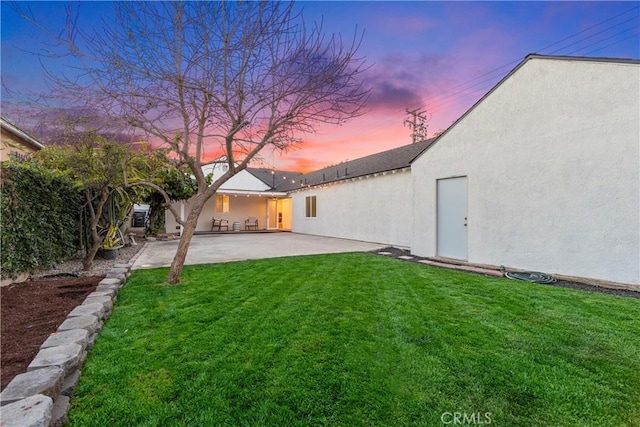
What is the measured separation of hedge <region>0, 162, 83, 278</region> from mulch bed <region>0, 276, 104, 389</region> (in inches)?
20.7

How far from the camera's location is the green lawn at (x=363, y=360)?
199cm

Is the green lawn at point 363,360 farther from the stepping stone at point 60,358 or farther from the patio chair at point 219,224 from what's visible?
the patio chair at point 219,224

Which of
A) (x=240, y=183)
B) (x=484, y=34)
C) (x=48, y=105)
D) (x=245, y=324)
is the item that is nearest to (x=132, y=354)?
(x=245, y=324)

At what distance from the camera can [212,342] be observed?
3006 mm

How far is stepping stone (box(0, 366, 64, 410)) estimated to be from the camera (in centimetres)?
193

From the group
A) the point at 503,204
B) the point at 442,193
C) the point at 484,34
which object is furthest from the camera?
the point at 484,34

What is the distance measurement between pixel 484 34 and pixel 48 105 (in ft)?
35.5

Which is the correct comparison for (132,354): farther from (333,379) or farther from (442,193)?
(442,193)

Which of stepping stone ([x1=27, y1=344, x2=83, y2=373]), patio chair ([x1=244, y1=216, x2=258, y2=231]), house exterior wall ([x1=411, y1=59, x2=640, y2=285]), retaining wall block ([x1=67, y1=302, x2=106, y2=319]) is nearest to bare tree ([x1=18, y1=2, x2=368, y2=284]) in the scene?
retaining wall block ([x1=67, y1=302, x2=106, y2=319])

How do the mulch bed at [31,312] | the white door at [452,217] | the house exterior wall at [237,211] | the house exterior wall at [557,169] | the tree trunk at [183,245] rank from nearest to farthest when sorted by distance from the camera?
the mulch bed at [31,312] < the house exterior wall at [557,169] < the tree trunk at [183,245] < the white door at [452,217] < the house exterior wall at [237,211]

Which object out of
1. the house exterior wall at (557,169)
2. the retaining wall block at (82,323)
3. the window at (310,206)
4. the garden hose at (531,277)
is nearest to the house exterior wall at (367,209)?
the window at (310,206)

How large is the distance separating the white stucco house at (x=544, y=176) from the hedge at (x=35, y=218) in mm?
8988

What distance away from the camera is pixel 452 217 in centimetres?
824

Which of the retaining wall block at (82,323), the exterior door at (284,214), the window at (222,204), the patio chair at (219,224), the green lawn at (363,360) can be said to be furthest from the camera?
the exterior door at (284,214)
